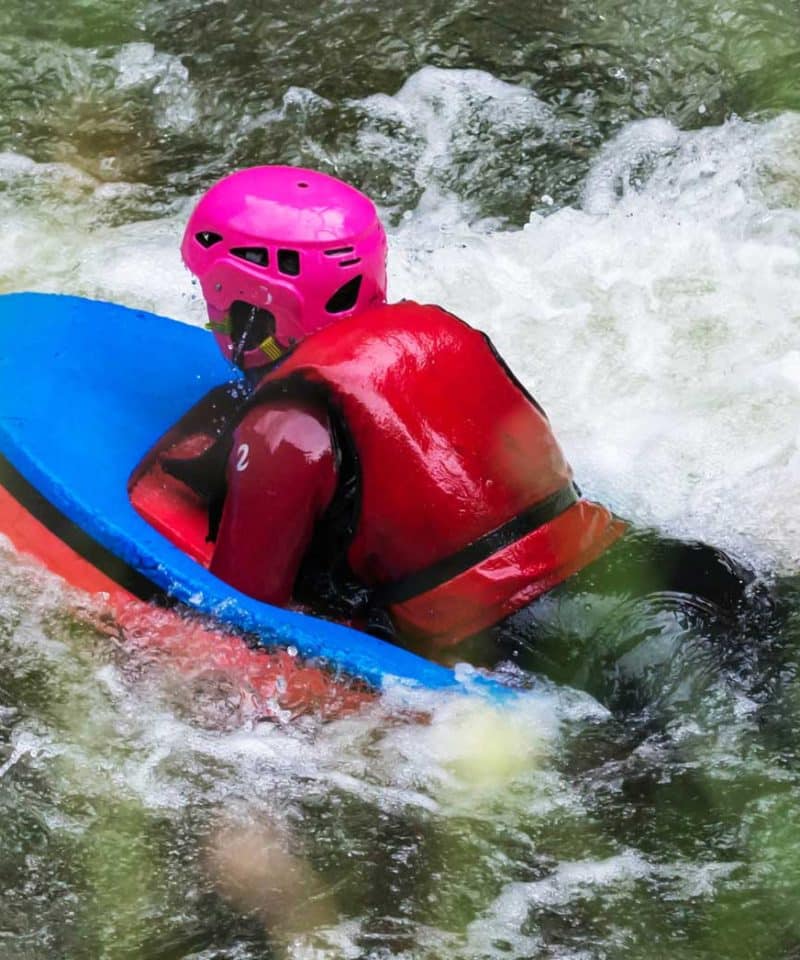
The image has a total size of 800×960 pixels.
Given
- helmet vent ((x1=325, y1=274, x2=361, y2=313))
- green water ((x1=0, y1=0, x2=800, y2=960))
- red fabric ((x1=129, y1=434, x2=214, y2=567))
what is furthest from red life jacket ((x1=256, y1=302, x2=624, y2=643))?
red fabric ((x1=129, y1=434, x2=214, y2=567))

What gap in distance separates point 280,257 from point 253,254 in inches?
2.3

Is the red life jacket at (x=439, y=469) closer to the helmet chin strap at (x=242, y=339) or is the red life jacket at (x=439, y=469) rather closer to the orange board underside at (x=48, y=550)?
the helmet chin strap at (x=242, y=339)

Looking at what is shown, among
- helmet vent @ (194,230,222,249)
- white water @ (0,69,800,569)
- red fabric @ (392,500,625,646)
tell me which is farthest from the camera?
white water @ (0,69,800,569)

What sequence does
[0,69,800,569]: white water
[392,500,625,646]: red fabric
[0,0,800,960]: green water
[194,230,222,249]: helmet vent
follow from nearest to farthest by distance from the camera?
[0,0,800,960]: green water, [392,500,625,646]: red fabric, [194,230,222,249]: helmet vent, [0,69,800,569]: white water

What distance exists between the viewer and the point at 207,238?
3.13 m

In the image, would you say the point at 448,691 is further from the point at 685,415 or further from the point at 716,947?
the point at 685,415

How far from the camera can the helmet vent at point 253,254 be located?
3.06 m

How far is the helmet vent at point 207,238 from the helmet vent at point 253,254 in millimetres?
52

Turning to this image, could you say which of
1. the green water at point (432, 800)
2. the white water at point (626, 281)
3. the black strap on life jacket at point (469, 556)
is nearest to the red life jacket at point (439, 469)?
the black strap on life jacket at point (469, 556)

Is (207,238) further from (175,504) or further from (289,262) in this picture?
(175,504)

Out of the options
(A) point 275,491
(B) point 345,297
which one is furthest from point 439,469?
(B) point 345,297

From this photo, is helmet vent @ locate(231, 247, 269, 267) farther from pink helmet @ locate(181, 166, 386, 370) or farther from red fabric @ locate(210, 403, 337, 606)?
red fabric @ locate(210, 403, 337, 606)

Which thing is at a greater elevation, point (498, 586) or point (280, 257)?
point (280, 257)

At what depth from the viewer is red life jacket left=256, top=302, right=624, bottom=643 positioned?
2885 mm
